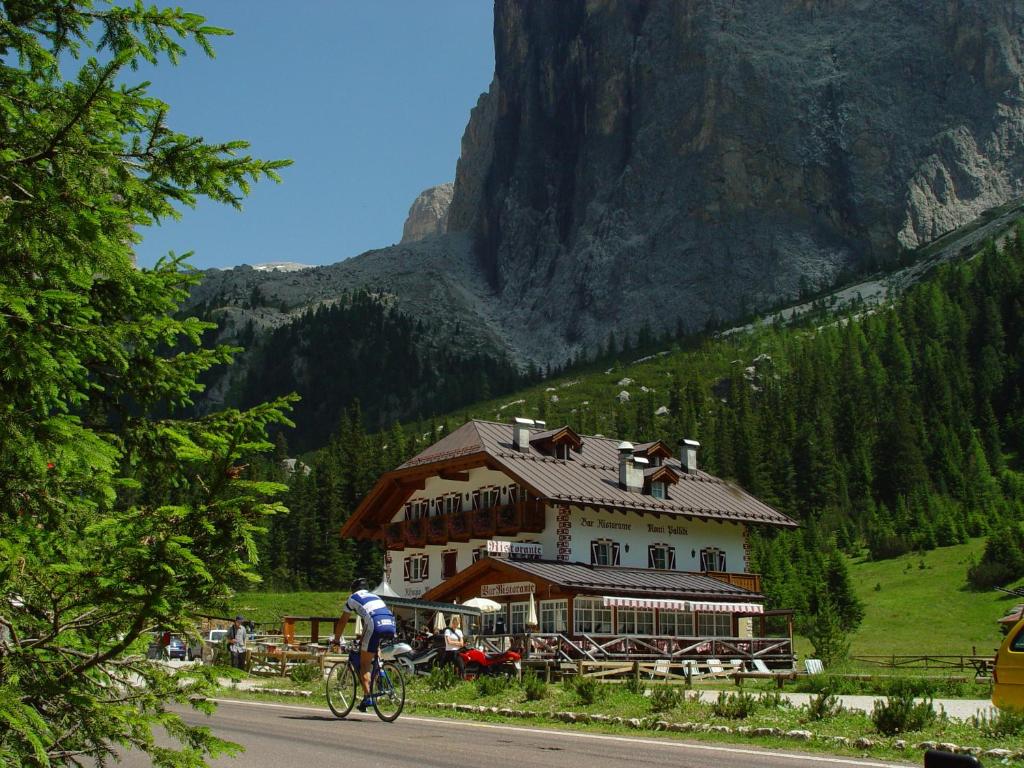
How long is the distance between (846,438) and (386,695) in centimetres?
10590

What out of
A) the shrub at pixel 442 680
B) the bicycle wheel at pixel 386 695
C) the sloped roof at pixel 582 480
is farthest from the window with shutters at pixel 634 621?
the bicycle wheel at pixel 386 695

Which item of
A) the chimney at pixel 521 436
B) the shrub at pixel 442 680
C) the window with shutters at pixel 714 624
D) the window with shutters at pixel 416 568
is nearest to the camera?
the shrub at pixel 442 680

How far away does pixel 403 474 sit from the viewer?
48.1 metres

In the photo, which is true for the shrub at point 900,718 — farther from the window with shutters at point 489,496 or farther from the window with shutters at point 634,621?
the window with shutters at point 489,496

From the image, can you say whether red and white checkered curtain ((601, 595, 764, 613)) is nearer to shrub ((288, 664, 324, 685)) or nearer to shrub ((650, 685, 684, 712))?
shrub ((288, 664, 324, 685))

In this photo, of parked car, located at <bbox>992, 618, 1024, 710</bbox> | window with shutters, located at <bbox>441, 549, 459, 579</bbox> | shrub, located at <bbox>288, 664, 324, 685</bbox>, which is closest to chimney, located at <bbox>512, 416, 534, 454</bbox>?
window with shutters, located at <bbox>441, 549, 459, 579</bbox>

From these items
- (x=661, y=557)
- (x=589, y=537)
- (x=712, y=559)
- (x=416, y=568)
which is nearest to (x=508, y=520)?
(x=589, y=537)

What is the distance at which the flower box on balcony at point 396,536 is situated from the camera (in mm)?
48703

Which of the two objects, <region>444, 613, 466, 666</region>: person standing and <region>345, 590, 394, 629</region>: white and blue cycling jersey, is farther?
<region>444, 613, 466, 666</region>: person standing

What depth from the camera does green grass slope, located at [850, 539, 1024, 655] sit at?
50.8 meters

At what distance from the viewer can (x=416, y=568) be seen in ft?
159

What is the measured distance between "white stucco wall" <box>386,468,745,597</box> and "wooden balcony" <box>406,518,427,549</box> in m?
0.71

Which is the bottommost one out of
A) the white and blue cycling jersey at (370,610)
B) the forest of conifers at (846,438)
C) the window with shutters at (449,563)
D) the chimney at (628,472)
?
the white and blue cycling jersey at (370,610)

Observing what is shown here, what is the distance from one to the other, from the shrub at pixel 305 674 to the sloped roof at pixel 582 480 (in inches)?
567
